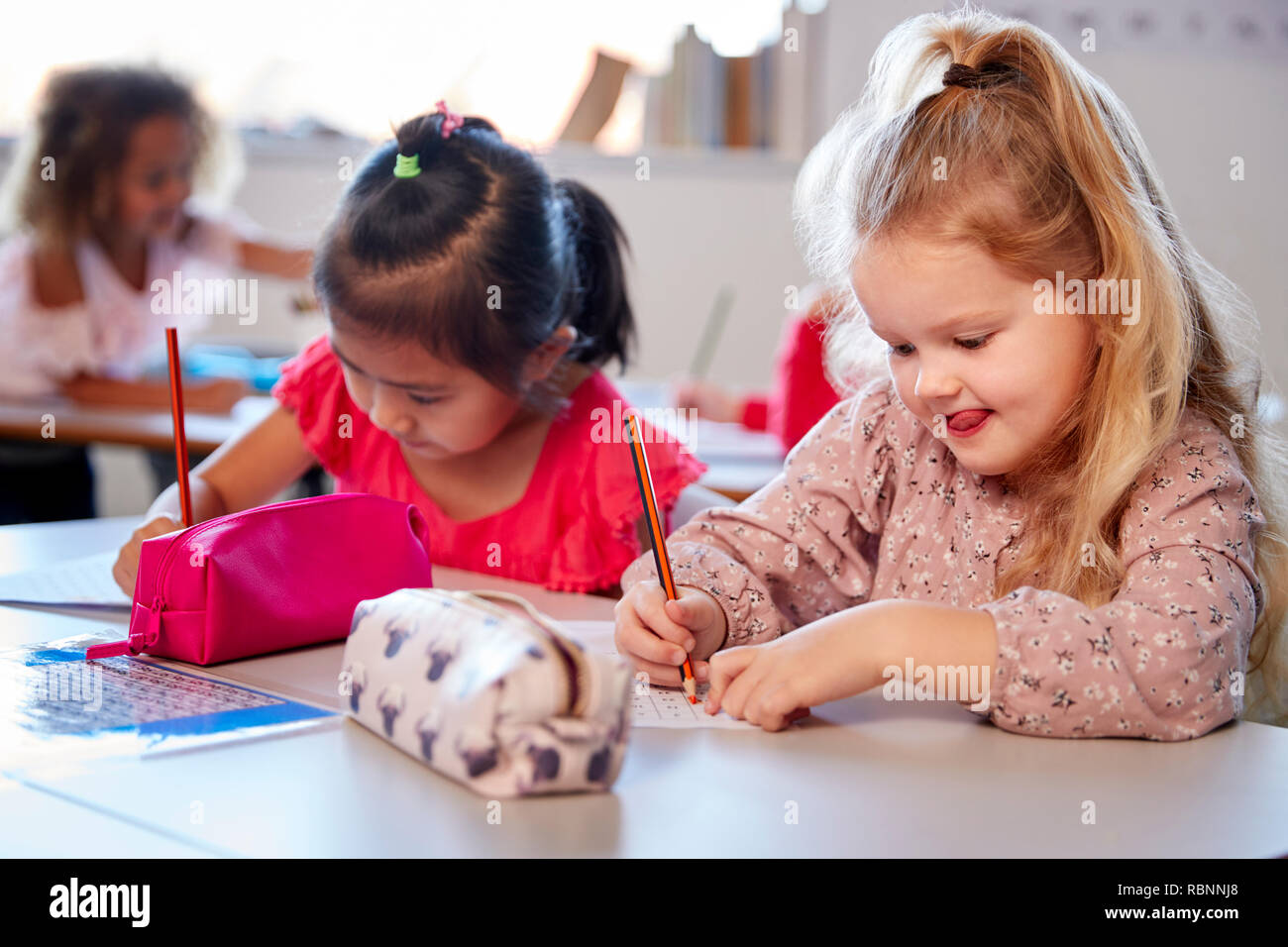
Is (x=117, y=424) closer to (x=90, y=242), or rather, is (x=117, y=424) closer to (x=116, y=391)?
(x=116, y=391)

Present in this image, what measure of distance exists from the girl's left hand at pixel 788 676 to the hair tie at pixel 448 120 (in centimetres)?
67

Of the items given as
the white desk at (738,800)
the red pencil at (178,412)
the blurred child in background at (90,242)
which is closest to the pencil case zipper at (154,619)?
the red pencil at (178,412)

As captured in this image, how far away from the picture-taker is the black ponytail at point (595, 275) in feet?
4.46

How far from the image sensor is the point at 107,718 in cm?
76

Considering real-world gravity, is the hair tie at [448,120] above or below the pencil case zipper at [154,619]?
above

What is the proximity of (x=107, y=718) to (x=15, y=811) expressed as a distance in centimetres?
14

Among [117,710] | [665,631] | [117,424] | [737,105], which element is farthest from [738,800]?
[737,105]

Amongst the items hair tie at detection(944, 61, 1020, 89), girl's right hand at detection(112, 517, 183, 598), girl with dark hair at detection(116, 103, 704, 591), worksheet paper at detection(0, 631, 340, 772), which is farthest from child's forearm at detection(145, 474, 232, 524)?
hair tie at detection(944, 61, 1020, 89)

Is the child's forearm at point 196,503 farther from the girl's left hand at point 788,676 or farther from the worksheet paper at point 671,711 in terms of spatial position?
the girl's left hand at point 788,676

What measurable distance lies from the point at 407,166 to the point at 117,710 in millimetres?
635

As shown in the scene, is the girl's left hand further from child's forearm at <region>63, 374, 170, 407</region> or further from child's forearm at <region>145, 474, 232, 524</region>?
child's forearm at <region>63, 374, 170, 407</region>
